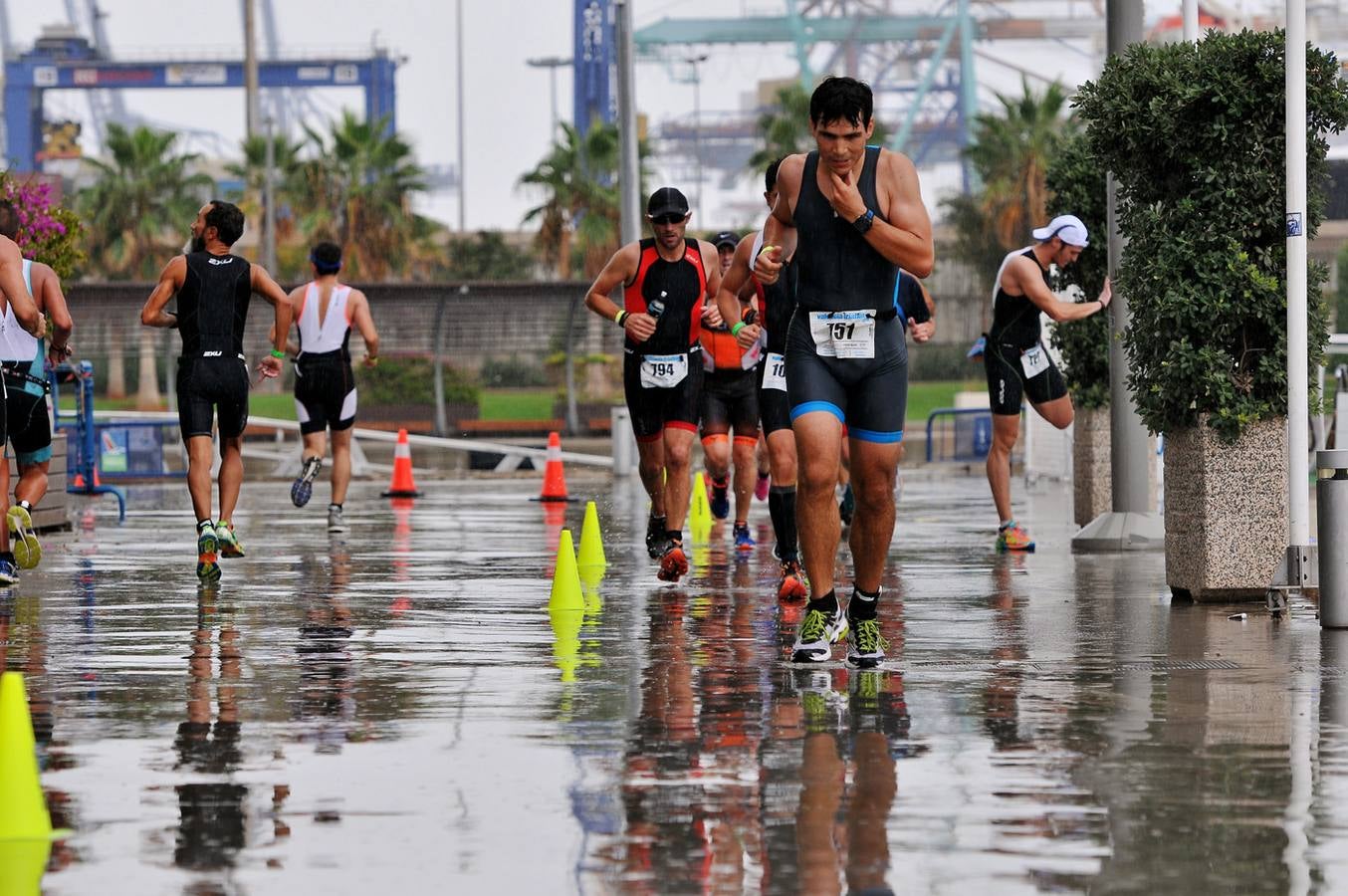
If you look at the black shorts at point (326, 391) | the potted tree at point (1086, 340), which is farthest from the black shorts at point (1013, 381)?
the black shorts at point (326, 391)

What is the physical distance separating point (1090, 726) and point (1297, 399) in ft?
12.2

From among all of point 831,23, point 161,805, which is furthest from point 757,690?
point 831,23

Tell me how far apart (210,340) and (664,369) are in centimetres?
251

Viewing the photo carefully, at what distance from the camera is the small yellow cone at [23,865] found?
4816 millimetres

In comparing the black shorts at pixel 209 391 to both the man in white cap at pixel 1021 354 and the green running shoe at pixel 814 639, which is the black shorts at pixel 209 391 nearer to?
the man in white cap at pixel 1021 354

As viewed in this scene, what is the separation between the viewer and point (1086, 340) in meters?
16.0

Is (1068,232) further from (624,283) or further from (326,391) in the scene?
(326,391)

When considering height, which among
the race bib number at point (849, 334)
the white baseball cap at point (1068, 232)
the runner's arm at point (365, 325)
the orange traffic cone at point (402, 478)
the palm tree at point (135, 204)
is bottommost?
the orange traffic cone at point (402, 478)

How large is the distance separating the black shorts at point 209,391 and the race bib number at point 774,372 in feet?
10.3

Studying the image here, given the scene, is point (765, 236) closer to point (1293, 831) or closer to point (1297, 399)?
point (1297, 399)

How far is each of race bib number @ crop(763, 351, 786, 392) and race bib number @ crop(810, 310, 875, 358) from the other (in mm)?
2671

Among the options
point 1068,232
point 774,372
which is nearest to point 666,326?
point 774,372

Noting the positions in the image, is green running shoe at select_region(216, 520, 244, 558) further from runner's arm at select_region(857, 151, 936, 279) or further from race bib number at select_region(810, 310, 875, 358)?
runner's arm at select_region(857, 151, 936, 279)

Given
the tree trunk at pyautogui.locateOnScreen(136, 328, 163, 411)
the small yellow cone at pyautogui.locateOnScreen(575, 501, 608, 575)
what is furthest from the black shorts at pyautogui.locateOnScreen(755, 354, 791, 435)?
the tree trunk at pyautogui.locateOnScreen(136, 328, 163, 411)
